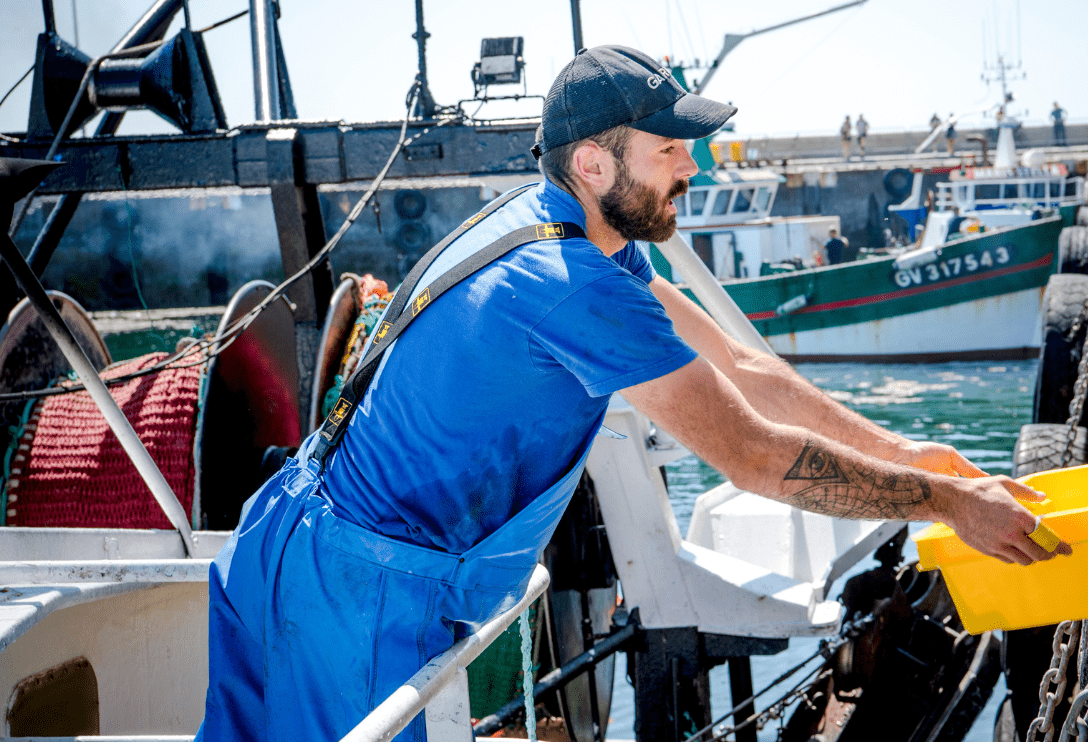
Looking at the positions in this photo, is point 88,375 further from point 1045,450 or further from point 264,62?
point 1045,450

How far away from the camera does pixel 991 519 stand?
1938 mm

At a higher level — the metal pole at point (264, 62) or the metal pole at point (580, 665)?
the metal pole at point (264, 62)

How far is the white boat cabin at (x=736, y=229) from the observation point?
2417 cm

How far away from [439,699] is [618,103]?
1124 millimetres

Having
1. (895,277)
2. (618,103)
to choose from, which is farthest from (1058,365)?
(895,277)

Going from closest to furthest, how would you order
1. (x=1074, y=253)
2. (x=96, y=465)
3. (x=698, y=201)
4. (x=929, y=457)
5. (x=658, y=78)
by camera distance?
(x=658, y=78) → (x=929, y=457) → (x=96, y=465) → (x=1074, y=253) → (x=698, y=201)

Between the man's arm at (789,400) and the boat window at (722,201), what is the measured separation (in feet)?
73.2

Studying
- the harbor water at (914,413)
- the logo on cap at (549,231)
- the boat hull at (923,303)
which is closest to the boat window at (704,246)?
the boat hull at (923,303)

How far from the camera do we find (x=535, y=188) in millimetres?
1976

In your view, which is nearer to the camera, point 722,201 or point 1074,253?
point 1074,253

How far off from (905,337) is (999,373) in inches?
81.3

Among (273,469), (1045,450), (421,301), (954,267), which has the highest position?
(421,301)

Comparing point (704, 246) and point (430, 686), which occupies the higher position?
point (430, 686)

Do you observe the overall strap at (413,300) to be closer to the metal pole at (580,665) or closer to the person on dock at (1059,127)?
the metal pole at (580,665)
